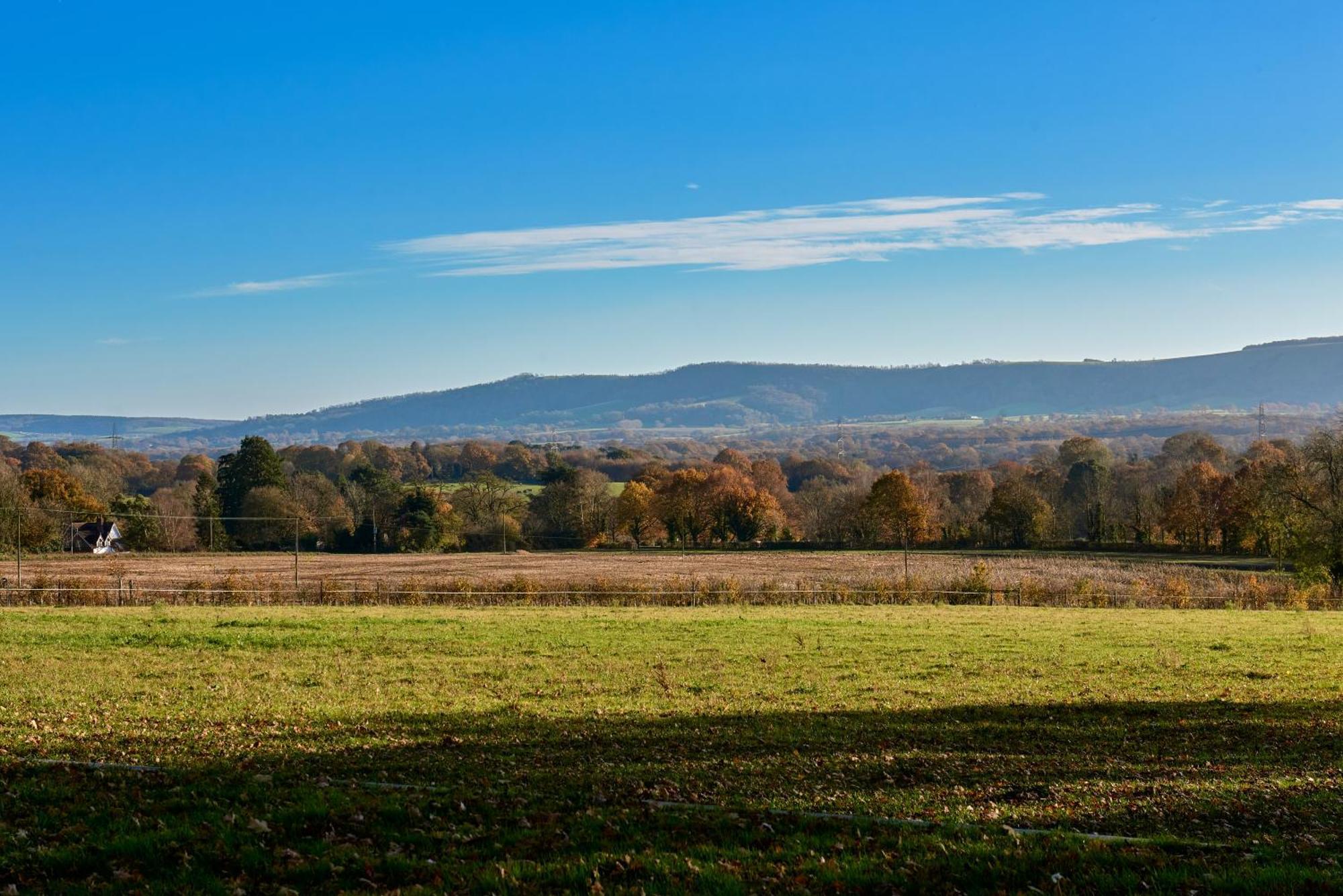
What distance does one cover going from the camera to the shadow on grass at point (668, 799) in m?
8.22

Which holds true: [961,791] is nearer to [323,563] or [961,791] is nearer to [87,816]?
[87,816]

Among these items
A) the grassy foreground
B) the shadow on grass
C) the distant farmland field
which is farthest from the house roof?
the shadow on grass

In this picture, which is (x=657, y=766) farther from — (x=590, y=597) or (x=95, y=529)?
(x=95, y=529)

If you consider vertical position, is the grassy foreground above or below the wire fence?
above

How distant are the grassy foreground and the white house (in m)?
78.8

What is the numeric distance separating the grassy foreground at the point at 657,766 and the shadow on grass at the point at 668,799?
0.15 ft

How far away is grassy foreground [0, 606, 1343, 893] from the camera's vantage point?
835cm

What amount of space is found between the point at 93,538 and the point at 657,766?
10113cm

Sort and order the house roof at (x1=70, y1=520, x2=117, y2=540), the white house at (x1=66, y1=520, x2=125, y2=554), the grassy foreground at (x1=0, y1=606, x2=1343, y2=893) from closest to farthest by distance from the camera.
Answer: the grassy foreground at (x1=0, y1=606, x2=1343, y2=893) → the white house at (x1=66, y1=520, x2=125, y2=554) → the house roof at (x1=70, y1=520, x2=117, y2=540)

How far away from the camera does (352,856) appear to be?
8.52 meters

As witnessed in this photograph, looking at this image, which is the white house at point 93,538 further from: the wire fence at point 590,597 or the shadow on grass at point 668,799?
the shadow on grass at point 668,799

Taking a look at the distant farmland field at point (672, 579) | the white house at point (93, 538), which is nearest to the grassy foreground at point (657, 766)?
the distant farmland field at point (672, 579)

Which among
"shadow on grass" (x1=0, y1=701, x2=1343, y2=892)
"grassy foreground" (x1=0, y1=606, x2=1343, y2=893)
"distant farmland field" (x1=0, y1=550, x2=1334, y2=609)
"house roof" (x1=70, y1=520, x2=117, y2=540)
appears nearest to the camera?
"shadow on grass" (x1=0, y1=701, x2=1343, y2=892)

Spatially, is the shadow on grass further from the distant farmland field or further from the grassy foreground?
the distant farmland field
